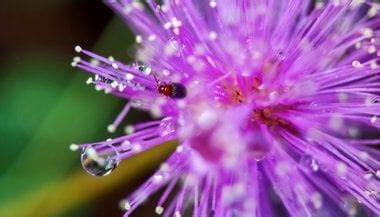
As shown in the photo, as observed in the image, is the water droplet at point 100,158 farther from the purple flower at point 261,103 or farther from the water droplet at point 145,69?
the water droplet at point 145,69

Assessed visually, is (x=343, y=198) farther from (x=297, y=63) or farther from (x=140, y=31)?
(x=140, y=31)

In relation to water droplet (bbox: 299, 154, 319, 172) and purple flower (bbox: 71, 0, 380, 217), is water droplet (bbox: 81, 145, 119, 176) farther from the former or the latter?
water droplet (bbox: 299, 154, 319, 172)

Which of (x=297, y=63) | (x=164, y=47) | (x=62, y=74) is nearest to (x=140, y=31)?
(x=164, y=47)

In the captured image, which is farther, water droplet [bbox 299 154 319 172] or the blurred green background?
the blurred green background

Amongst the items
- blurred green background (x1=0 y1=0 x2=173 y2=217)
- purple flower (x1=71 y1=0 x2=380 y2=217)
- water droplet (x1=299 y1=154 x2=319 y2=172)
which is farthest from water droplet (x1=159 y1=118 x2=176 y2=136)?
blurred green background (x1=0 y1=0 x2=173 y2=217)

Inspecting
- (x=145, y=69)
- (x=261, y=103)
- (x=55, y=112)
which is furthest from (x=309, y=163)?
(x=55, y=112)

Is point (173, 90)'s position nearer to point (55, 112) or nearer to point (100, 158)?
point (100, 158)
